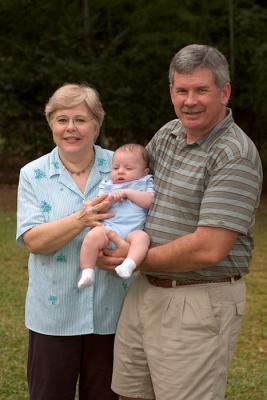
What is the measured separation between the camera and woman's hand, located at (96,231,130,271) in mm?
3117

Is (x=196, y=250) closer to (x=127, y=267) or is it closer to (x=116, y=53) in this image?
(x=127, y=267)

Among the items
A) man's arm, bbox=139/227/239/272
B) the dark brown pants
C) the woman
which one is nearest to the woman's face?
the woman

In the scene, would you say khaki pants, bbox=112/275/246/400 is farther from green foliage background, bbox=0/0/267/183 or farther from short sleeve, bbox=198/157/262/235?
green foliage background, bbox=0/0/267/183

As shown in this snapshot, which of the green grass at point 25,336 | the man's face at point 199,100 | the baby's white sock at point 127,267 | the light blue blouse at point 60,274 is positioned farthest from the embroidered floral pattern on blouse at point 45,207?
the green grass at point 25,336

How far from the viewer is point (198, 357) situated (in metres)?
3.05

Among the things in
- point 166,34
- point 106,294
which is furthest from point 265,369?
point 166,34

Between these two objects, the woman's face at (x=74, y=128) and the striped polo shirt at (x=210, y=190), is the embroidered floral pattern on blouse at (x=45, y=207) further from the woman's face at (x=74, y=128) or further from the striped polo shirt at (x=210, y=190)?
the striped polo shirt at (x=210, y=190)

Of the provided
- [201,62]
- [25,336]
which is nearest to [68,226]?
[201,62]

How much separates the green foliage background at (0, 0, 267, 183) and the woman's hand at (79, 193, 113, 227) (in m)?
10.3

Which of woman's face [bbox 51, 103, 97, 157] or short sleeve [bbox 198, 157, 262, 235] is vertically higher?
woman's face [bbox 51, 103, 97, 157]

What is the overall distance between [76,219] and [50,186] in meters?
0.26

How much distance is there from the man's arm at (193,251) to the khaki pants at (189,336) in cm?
16

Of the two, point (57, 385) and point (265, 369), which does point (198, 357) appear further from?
point (265, 369)

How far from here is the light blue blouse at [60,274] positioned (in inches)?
130
